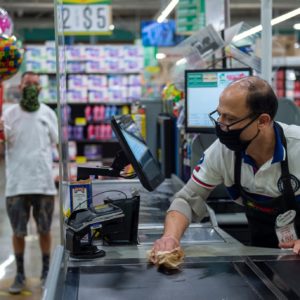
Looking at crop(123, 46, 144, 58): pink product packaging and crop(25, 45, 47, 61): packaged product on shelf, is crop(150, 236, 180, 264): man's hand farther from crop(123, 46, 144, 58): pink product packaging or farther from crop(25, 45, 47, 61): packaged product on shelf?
crop(25, 45, 47, 61): packaged product on shelf

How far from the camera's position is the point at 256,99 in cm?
201

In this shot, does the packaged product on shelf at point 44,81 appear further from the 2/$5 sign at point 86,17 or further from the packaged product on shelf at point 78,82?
the 2/$5 sign at point 86,17

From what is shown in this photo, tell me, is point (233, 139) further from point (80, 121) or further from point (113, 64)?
point (113, 64)

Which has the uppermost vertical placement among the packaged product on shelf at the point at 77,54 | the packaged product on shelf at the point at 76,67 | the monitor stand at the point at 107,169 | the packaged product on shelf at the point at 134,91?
the packaged product on shelf at the point at 77,54

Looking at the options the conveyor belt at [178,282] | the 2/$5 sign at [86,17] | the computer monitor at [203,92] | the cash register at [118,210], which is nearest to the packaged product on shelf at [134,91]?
the 2/$5 sign at [86,17]

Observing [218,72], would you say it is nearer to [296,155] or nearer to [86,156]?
[296,155]

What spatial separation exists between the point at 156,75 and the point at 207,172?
15541 millimetres

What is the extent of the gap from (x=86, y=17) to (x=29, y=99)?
5477 millimetres

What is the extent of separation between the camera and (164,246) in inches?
75.5

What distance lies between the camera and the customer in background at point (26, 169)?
4.65m

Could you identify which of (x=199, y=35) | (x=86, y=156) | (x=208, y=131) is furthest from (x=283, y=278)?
(x=86, y=156)

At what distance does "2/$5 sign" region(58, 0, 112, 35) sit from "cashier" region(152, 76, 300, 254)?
25.1 feet

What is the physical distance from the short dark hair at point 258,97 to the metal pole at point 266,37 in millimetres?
1220

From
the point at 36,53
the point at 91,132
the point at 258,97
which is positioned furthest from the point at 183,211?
the point at 36,53
